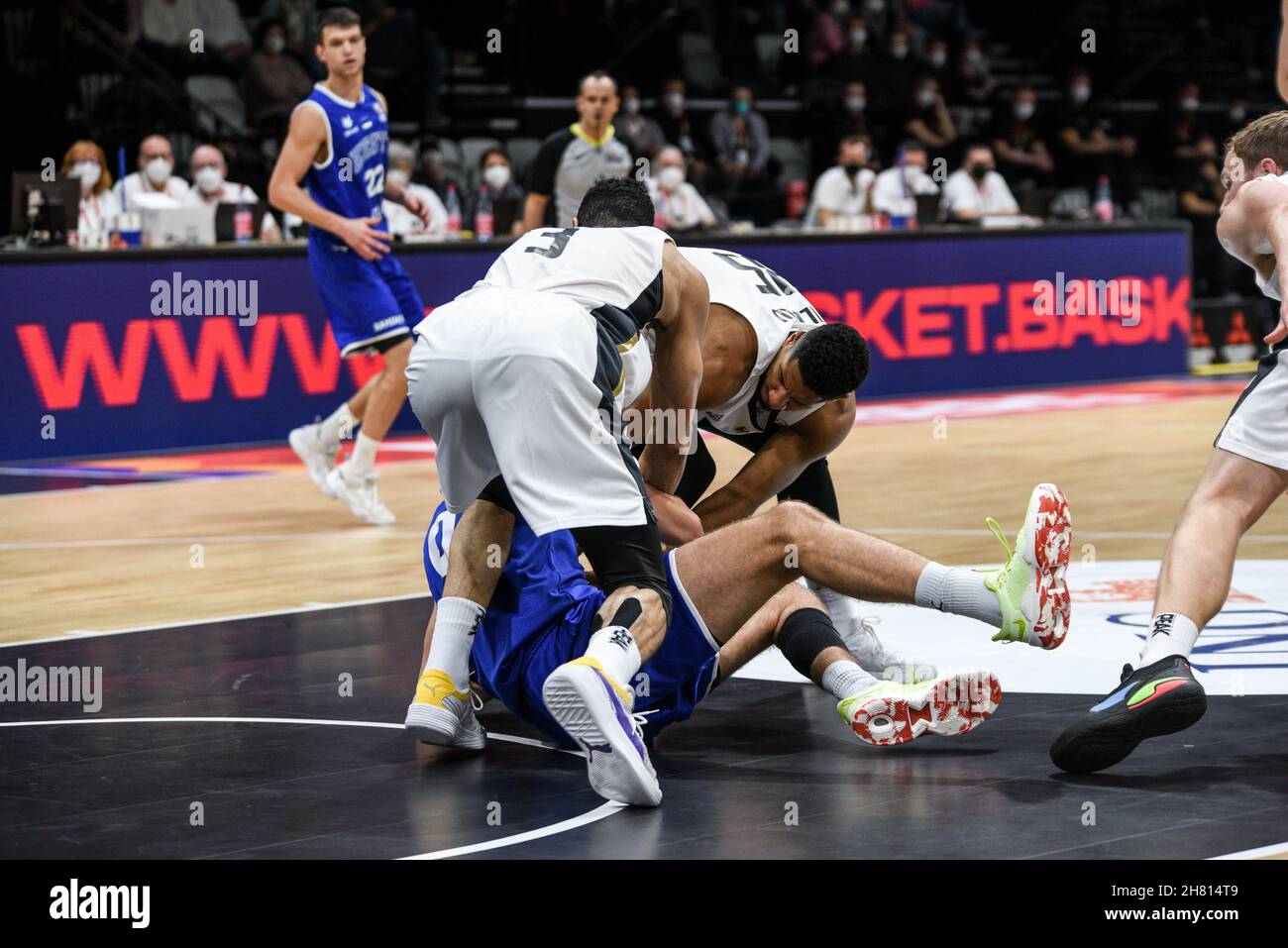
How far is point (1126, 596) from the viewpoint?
280 inches

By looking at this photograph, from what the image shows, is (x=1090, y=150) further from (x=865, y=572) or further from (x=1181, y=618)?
(x=865, y=572)

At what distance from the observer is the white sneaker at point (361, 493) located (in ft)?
30.5

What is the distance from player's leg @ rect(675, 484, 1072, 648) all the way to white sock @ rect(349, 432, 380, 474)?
4628mm

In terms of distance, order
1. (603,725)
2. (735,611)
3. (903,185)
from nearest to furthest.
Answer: (603,725)
(735,611)
(903,185)

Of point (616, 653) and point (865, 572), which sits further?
point (865, 572)

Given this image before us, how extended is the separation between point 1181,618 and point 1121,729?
0.39m

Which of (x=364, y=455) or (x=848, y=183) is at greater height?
(x=848, y=183)

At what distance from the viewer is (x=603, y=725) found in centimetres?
421

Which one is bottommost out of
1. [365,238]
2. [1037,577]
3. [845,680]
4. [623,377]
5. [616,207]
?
[845,680]

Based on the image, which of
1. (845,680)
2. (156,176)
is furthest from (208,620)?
(156,176)

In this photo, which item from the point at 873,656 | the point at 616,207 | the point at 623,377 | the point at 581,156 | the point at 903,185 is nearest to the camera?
the point at 623,377

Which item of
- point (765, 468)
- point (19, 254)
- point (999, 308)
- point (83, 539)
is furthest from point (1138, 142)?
point (765, 468)

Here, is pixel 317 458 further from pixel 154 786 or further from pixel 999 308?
pixel 999 308
